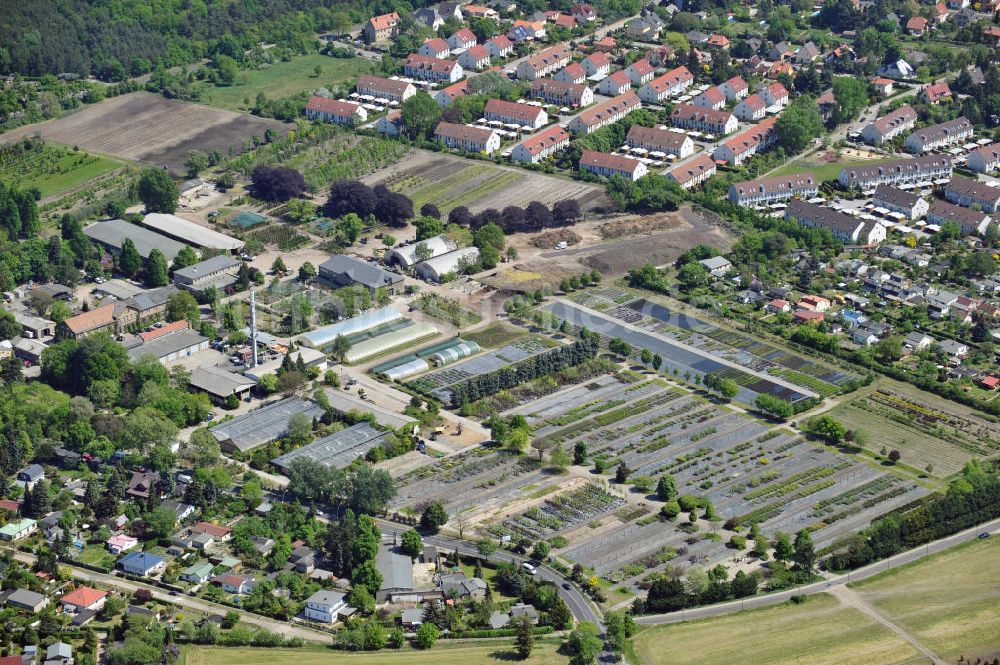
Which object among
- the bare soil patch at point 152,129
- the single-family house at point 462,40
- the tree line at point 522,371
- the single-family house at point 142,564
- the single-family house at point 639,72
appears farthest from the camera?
the single-family house at point 462,40

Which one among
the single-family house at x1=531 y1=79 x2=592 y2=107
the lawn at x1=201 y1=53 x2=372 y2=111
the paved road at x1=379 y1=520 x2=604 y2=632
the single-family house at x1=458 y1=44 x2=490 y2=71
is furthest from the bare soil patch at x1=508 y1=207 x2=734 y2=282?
the lawn at x1=201 y1=53 x2=372 y2=111

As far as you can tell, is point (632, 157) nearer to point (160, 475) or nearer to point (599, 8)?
point (599, 8)

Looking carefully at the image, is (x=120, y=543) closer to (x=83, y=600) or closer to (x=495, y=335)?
(x=83, y=600)

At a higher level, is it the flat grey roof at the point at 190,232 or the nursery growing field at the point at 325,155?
the nursery growing field at the point at 325,155

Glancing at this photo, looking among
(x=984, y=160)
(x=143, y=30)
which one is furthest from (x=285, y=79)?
(x=984, y=160)

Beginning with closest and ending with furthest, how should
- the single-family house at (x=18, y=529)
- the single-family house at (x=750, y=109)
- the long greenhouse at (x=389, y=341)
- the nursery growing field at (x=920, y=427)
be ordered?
1. the single-family house at (x=18, y=529)
2. the nursery growing field at (x=920, y=427)
3. the long greenhouse at (x=389, y=341)
4. the single-family house at (x=750, y=109)

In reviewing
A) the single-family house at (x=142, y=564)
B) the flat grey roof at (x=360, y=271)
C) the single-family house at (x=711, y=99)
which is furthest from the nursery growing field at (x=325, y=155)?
the single-family house at (x=142, y=564)

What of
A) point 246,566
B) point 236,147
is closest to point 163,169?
point 236,147

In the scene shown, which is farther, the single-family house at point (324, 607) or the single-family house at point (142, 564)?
the single-family house at point (142, 564)

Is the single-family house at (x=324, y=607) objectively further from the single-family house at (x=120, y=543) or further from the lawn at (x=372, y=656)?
the single-family house at (x=120, y=543)
